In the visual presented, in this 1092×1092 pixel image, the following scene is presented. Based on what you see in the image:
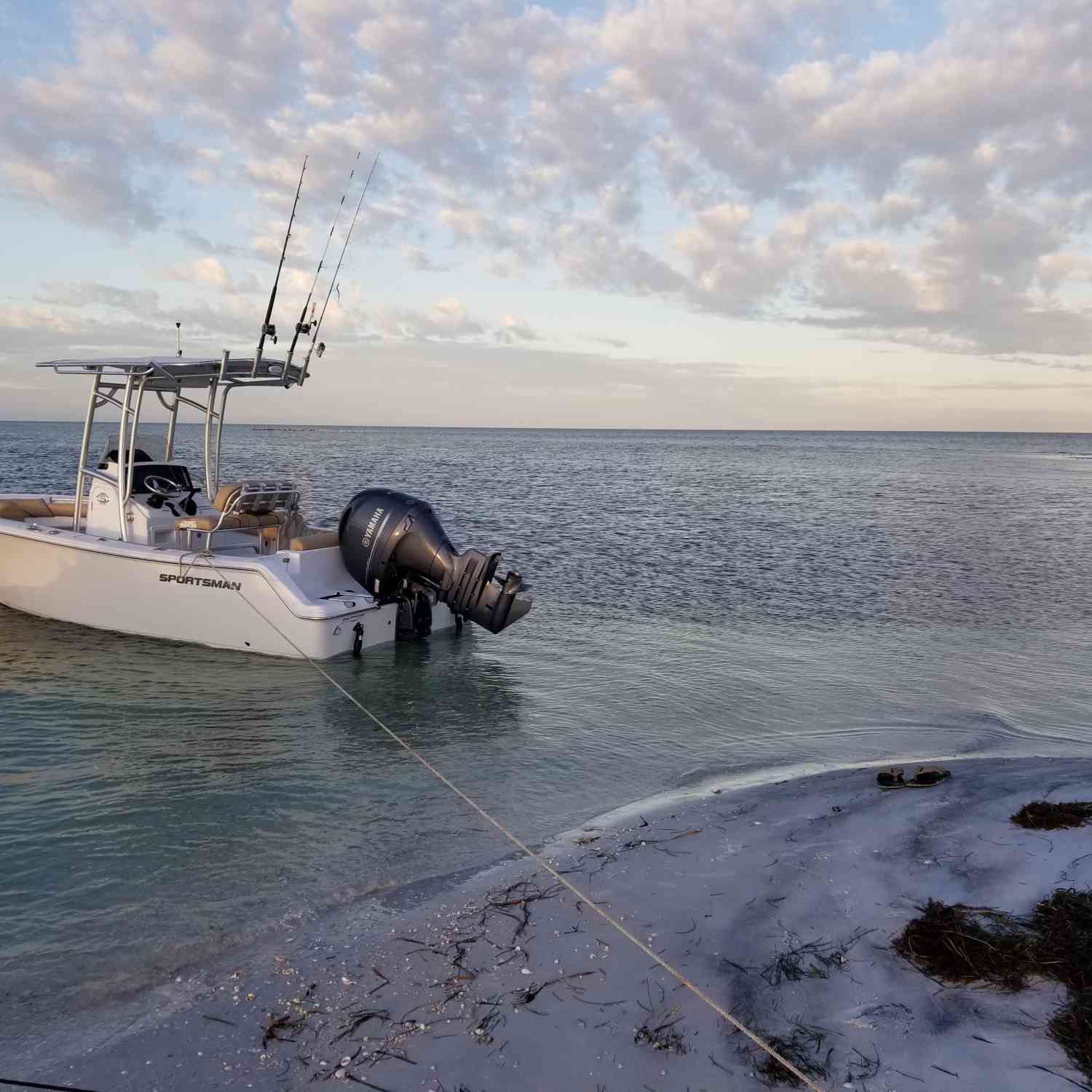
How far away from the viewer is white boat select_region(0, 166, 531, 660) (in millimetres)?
11797

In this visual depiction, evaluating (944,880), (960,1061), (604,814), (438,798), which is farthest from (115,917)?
(944,880)

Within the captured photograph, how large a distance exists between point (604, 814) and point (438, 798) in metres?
1.44

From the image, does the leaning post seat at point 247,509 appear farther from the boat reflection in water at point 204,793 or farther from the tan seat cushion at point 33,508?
the tan seat cushion at point 33,508


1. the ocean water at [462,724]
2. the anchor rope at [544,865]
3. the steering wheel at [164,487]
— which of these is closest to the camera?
the anchor rope at [544,865]

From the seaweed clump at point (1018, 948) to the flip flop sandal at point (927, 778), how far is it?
2175 mm

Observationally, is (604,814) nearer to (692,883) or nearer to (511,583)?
(692,883)

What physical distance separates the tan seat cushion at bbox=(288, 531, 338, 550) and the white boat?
23mm

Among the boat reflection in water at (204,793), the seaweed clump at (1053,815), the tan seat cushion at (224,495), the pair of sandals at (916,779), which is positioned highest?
the tan seat cushion at (224,495)

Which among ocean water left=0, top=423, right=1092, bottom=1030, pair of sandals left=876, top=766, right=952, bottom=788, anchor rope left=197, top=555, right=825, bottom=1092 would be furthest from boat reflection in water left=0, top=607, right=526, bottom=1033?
pair of sandals left=876, top=766, right=952, bottom=788

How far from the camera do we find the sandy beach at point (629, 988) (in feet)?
13.9

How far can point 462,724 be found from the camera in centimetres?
988

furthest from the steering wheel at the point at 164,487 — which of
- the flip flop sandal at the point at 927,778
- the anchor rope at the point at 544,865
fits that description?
the flip flop sandal at the point at 927,778

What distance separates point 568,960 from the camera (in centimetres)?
514

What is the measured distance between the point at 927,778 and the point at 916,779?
97 millimetres
